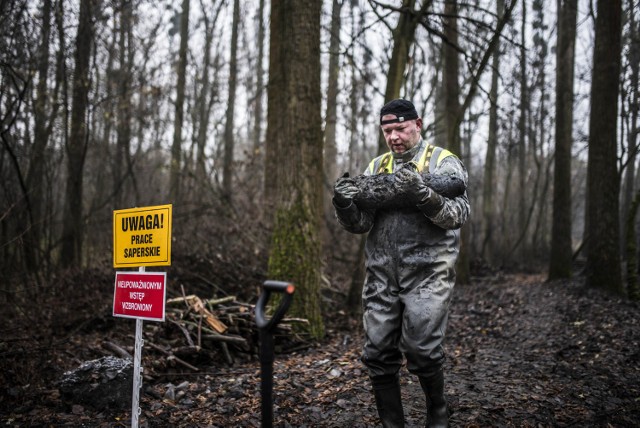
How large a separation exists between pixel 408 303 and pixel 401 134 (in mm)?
1137

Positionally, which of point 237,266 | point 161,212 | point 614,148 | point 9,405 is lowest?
point 9,405

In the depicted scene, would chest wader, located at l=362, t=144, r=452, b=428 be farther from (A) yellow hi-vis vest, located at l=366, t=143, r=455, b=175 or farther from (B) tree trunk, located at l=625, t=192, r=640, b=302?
(B) tree trunk, located at l=625, t=192, r=640, b=302

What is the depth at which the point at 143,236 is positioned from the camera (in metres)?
3.51

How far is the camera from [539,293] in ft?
33.8

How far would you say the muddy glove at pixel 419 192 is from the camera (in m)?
2.93

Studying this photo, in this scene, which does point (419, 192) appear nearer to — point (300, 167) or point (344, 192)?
point (344, 192)

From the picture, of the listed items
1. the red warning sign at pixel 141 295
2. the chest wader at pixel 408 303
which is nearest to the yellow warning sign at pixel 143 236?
the red warning sign at pixel 141 295

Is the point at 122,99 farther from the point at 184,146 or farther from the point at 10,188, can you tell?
the point at 184,146

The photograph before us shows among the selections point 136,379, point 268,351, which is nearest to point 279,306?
point 268,351

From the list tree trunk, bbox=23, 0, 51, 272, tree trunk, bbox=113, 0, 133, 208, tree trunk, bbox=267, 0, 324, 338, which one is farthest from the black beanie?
tree trunk, bbox=113, 0, 133, 208

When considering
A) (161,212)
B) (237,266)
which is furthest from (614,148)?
(161,212)

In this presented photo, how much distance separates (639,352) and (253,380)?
4357mm

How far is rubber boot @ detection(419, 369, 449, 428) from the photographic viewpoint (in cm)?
323

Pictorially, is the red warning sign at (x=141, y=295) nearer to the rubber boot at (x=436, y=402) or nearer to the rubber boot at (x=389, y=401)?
the rubber boot at (x=389, y=401)
